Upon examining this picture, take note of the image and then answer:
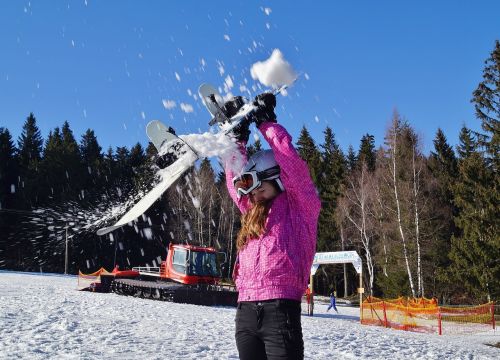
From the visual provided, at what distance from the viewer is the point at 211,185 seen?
43.5 metres

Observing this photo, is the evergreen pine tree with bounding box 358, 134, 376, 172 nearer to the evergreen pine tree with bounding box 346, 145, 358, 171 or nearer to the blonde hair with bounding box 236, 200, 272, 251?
the evergreen pine tree with bounding box 346, 145, 358, 171

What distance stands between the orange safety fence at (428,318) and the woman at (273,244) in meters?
15.6

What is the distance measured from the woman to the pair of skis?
440 mm

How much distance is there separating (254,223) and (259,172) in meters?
0.32

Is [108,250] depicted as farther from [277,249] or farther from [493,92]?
[277,249]

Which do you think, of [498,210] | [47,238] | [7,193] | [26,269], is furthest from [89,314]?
[7,193]

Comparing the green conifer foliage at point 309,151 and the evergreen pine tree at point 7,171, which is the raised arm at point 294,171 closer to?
the green conifer foliage at point 309,151

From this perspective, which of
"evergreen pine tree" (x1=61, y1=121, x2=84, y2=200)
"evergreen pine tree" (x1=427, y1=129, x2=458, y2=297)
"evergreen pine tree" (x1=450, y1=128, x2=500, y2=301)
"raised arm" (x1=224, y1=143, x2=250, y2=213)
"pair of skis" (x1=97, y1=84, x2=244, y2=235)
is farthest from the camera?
"evergreen pine tree" (x1=61, y1=121, x2=84, y2=200)

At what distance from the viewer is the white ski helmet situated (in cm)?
280

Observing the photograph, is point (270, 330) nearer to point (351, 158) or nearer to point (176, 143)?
point (176, 143)

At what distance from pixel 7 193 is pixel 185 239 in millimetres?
24372

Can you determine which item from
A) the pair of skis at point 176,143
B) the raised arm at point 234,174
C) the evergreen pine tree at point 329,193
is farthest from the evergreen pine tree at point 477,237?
the raised arm at point 234,174

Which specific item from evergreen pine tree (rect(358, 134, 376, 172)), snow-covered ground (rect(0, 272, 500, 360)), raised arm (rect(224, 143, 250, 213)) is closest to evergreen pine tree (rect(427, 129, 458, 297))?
evergreen pine tree (rect(358, 134, 376, 172))

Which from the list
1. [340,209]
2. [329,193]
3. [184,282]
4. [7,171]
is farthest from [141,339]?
[7,171]
